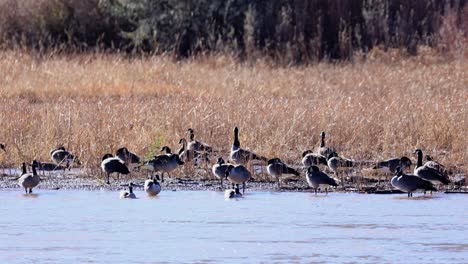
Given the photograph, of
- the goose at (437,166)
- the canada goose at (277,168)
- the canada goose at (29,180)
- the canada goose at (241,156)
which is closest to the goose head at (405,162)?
the goose at (437,166)

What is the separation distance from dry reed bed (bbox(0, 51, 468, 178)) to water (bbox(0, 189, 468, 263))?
2308 mm

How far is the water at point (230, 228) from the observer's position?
9430 mm

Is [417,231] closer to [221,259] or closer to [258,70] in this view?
[221,259]

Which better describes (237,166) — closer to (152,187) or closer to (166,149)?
(152,187)

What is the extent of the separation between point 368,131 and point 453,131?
47.6 inches

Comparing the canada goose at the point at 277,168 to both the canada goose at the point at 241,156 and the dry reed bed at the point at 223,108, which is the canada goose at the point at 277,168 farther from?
the dry reed bed at the point at 223,108

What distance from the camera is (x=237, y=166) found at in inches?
521

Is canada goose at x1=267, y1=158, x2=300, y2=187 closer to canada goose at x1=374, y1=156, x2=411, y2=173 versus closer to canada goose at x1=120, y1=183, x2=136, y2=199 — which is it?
canada goose at x1=374, y1=156, x2=411, y2=173

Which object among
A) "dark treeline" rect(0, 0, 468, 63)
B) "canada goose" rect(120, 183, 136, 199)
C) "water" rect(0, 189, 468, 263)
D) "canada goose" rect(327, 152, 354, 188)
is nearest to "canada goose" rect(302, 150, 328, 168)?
"canada goose" rect(327, 152, 354, 188)

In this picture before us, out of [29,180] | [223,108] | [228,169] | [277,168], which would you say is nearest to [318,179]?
[277,168]

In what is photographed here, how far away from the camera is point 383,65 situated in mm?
27297

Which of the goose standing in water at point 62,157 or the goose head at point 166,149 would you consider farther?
the goose head at point 166,149

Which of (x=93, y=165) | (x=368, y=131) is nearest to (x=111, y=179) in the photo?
(x=93, y=165)

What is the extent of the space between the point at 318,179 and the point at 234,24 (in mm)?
18726
